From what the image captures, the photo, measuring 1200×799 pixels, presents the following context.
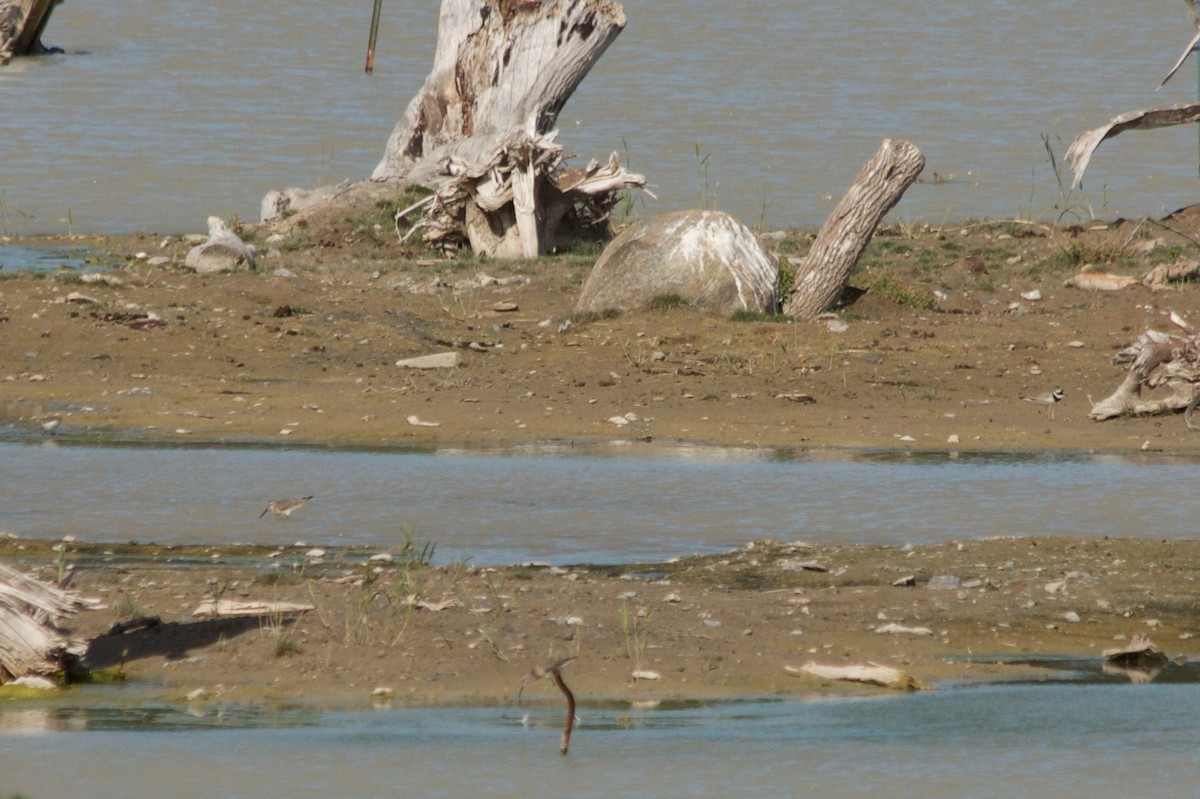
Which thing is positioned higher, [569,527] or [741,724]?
[741,724]

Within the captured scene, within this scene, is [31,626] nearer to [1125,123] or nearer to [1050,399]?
[1125,123]

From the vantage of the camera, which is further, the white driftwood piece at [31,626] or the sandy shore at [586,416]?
the sandy shore at [586,416]

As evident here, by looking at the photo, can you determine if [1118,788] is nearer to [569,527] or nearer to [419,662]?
[419,662]

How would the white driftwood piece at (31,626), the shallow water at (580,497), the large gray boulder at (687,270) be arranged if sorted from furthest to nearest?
the large gray boulder at (687,270) → the shallow water at (580,497) → the white driftwood piece at (31,626)

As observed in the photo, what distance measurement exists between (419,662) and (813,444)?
446 centimetres

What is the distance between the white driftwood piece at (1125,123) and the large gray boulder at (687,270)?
12.5 ft

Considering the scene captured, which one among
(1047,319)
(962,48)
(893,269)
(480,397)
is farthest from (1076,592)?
(962,48)

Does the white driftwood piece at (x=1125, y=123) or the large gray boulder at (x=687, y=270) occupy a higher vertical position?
the white driftwood piece at (x=1125, y=123)

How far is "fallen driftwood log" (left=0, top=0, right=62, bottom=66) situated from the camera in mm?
28750

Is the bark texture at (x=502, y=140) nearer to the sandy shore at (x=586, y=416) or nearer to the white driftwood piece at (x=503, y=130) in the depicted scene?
the white driftwood piece at (x=503, y=130)

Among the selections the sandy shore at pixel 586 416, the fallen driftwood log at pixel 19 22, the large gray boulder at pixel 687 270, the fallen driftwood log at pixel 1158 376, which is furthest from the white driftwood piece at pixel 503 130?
the fallen driftwood log at pixel 19 22

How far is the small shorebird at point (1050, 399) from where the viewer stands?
33.6ft

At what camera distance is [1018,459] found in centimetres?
886

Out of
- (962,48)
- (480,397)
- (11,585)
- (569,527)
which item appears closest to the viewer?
(11,585)
